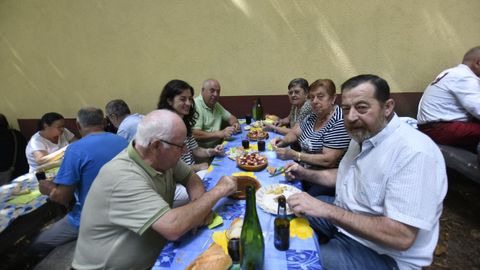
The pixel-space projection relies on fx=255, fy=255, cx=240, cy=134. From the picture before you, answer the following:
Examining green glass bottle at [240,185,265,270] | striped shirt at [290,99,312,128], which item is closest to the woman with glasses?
striped shirt at [290,99,312,128]

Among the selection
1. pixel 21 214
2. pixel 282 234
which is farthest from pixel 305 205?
pixel 21 214

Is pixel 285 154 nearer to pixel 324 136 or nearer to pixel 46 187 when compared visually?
pixel 324 136

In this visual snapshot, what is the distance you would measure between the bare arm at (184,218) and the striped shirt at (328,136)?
44.9 inches

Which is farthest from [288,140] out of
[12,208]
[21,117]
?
[21,117]

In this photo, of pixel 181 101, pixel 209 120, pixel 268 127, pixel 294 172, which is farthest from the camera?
pixel 209 120

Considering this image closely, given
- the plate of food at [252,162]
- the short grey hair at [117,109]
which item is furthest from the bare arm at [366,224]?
the short grey hair at [117,109]

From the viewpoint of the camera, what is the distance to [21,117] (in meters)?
4.70

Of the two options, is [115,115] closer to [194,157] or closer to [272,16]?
[194,157]

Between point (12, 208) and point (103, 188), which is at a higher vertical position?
point (103, 188)

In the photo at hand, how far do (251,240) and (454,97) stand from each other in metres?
3.16

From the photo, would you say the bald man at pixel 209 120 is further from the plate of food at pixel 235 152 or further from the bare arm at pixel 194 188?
the bare arm at pixel 194 188

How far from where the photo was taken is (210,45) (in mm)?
4023

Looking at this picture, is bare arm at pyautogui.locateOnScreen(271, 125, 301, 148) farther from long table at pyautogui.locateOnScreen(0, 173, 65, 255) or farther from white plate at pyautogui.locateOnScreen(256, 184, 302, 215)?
long table at pyautogui.locateOnScreen(0, 173, 65, 255)

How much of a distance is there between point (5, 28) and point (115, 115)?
3282 mm
